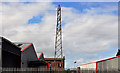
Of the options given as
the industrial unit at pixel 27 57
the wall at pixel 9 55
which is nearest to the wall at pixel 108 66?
the wall at pixel 9 55

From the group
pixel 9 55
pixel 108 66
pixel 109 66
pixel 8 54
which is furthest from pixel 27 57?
pixel 109 66

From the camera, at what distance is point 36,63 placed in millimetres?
49594

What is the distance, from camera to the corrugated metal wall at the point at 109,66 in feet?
81.5

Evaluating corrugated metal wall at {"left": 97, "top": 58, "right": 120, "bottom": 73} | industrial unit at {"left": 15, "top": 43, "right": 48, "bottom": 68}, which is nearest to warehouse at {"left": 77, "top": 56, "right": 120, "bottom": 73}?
corrugated metal wall at {"left": 97, "top": 58, "right": 120, "bottom": 73}

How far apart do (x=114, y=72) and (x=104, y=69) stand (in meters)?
2.11

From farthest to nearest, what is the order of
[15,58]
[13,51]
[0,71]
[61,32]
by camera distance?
[61,32]
[15,58]
[13,51]
[0,71]

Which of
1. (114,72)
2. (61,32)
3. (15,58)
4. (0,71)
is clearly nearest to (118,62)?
(114,72)

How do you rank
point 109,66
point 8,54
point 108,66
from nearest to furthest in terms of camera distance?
point 109,66
point 108,66
point 8,54

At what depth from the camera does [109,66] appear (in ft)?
85.9

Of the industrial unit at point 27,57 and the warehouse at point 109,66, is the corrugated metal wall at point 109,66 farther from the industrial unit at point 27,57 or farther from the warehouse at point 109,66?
the industrial unit at point 27,57

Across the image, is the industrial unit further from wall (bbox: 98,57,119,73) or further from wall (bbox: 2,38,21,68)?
wall (bbox: 98,57,119,73)

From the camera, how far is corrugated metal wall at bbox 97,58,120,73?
24839mm

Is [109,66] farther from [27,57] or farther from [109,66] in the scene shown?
[27,57]

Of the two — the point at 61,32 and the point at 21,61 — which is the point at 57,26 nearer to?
the point at 61,32
